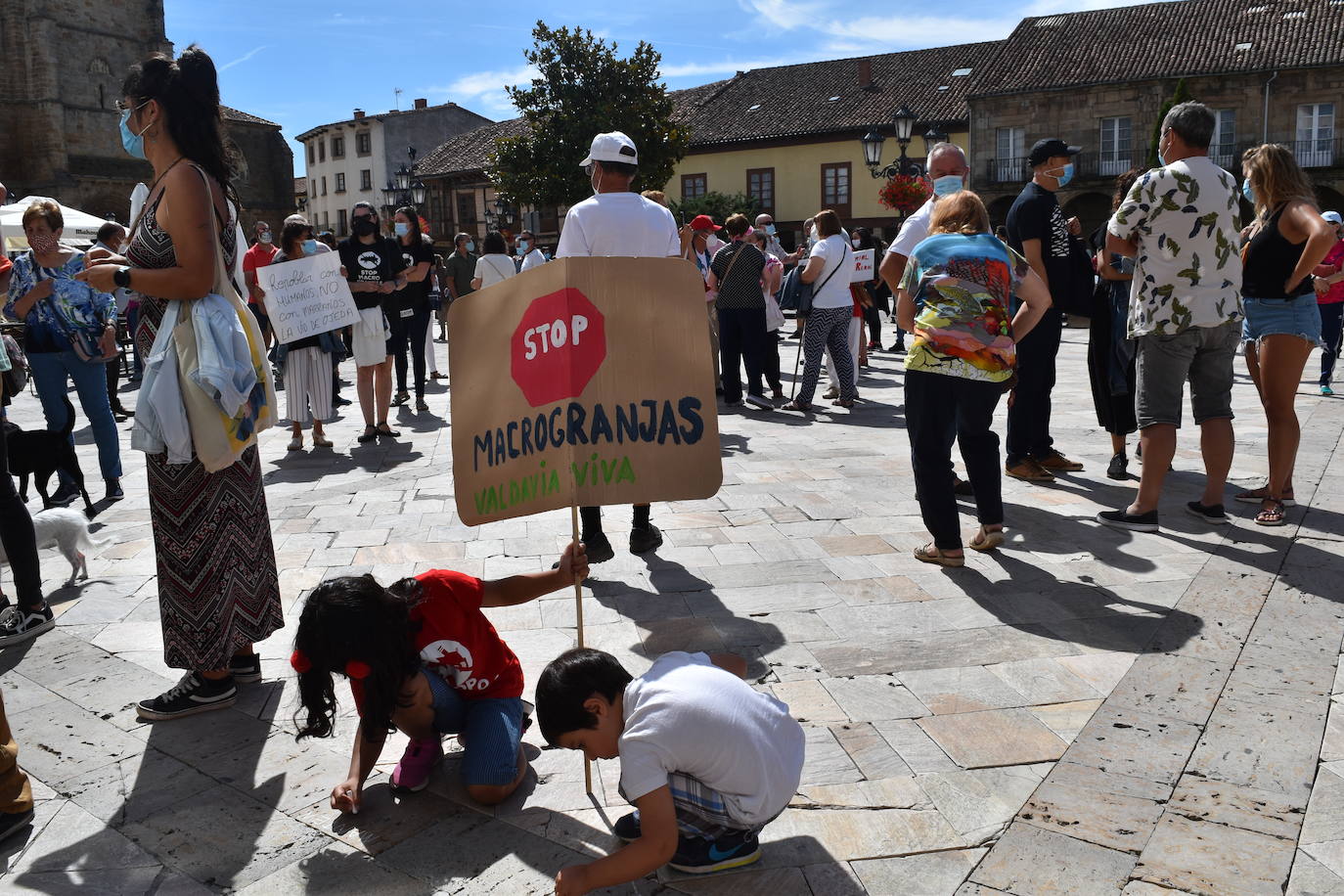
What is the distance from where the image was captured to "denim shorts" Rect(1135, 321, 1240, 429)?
16.5 ft

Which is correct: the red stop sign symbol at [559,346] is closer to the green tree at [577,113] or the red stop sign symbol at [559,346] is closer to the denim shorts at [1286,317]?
the denim shorts at [1286,317]

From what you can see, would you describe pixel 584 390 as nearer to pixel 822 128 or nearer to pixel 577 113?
pixel 577 113

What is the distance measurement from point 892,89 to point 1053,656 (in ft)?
152

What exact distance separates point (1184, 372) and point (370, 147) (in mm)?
70520

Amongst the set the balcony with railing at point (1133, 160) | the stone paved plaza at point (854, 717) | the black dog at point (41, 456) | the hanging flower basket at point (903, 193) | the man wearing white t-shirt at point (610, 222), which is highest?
the balcony with railing at point (1133, 160)

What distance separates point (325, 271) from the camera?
806 centimetres

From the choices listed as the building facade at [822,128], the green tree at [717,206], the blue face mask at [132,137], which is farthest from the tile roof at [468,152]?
the blue face mask at [132,137]

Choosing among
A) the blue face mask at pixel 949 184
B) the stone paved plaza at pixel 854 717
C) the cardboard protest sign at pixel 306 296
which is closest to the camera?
the stone paved plaza at pixel 854 717

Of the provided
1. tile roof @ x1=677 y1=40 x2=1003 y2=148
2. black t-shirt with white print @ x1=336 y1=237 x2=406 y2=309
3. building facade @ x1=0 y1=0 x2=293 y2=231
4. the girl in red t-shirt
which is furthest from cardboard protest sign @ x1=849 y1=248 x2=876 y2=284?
building facade @ x1=0 y1=0 x2=293 y2=231

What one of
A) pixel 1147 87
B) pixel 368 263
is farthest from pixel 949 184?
pixel 1147 87

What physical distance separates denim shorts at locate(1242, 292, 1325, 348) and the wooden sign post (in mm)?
3692

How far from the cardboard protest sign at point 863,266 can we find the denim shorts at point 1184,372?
4563 millimetres

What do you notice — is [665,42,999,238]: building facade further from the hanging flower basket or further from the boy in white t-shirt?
the boy in white t-shirt

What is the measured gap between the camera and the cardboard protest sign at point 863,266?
9.66m
